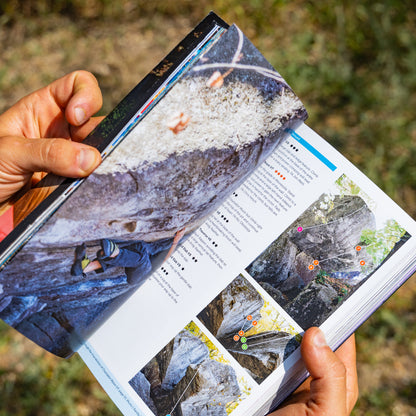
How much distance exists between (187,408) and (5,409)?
0.99 m

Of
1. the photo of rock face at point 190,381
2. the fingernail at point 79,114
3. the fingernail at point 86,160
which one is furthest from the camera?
the fingernail at point 79,114

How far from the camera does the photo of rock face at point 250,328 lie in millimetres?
1053

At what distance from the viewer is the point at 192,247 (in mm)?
1135

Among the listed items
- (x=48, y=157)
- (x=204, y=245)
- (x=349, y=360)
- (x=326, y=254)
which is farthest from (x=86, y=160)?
(x=349, y=360)

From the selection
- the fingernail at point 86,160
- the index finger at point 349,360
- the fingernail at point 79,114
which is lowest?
the index finger at point 349,360

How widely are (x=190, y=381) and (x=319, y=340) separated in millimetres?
356

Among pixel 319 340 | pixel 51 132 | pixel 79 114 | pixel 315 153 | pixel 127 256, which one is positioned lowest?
pixel 319 340

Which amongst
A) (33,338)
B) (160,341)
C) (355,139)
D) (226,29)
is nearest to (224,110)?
(226,29)

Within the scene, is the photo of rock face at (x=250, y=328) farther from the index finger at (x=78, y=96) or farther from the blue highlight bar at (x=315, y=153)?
the index finger at (x=78, y=96)

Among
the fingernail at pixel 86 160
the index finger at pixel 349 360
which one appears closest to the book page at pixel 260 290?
the index finger at pixel 349 360

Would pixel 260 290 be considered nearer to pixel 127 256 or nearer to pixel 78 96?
pixel 127 256

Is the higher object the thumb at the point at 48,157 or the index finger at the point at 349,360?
the thumb at the point at 48,157

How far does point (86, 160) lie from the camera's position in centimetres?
96

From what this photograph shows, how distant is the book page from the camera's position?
1053 millimetres
